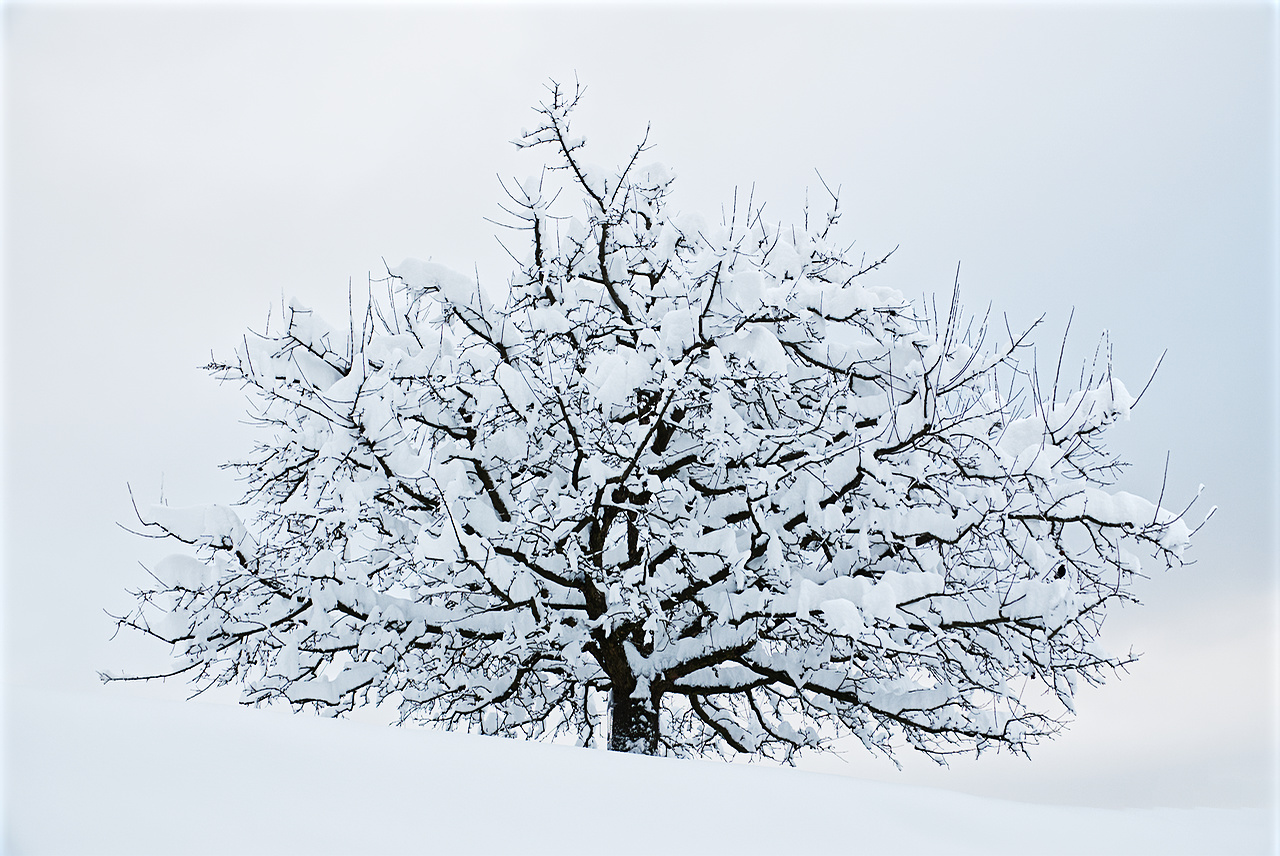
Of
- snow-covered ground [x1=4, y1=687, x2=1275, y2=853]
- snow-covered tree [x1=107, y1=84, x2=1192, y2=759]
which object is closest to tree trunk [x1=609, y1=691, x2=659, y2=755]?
snow-covered tree [x1=107, y1=84, x2=1192, y2=759]

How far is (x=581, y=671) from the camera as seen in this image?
7078mm

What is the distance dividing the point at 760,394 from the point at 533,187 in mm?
2619

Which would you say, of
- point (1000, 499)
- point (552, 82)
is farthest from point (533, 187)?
point (1000, 499)

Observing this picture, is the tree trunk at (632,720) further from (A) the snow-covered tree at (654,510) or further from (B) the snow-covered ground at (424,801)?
(B) the snow-covered ground at (424,801)

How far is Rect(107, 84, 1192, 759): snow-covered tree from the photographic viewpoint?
5.94 meters

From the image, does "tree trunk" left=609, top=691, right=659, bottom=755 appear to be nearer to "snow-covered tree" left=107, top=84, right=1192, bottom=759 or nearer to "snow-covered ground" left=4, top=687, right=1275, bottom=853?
"snow-covered tree" left=107, top=84, right=1192, bottom=759

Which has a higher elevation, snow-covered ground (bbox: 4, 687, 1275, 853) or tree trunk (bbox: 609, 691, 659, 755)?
tree trunk (bbox: 609, 691, 659, 755)

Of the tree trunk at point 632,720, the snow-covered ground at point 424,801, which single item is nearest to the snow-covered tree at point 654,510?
the tree trunk at point 632,720

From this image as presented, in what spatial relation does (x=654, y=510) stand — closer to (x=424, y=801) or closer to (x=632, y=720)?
(x=632, y=720)

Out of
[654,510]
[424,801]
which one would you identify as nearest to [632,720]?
[654,510]

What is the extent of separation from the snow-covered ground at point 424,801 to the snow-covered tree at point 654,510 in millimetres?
2316

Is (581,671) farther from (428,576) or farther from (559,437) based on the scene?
(559,437)

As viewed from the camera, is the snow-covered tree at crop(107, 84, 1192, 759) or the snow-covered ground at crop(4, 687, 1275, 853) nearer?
the snow-covered ground at crop(4, 687, 1275, 853)

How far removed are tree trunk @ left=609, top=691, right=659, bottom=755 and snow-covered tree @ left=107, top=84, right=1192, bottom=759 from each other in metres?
0.02
